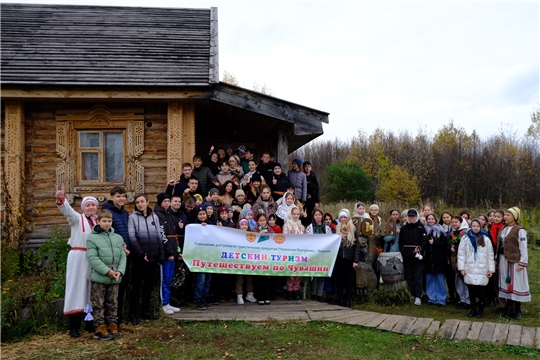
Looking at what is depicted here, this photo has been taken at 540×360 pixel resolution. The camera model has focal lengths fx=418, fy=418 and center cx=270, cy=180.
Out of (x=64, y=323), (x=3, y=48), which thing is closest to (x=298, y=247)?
(x=64, y=323)

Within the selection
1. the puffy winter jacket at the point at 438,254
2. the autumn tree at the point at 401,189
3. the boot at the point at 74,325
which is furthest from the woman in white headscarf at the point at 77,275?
the autumn tree at the point at 401,189

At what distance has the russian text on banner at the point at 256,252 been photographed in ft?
25.2

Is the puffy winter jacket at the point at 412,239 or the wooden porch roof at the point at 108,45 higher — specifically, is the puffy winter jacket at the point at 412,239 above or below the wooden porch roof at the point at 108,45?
below

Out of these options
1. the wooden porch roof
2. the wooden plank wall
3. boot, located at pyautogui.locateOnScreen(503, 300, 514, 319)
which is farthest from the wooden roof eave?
boot, located at pyautogui.locateOnScreen(503, 300, 514, 319)

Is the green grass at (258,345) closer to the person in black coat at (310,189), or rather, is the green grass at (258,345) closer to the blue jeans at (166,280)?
the blue jeans at (166,280)

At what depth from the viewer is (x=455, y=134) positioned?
39.6 metres

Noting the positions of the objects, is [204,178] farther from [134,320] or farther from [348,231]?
[134,320]

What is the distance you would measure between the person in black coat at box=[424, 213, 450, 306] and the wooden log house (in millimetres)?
3441

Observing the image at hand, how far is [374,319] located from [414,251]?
2.02 m

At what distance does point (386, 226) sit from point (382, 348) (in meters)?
3.73

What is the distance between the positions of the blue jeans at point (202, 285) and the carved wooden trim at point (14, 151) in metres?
4.74

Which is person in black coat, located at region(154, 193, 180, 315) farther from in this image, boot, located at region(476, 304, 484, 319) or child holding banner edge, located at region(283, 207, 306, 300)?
boot, located at region(476, 304, 484, 319)

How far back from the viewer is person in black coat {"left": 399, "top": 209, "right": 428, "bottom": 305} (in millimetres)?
8383

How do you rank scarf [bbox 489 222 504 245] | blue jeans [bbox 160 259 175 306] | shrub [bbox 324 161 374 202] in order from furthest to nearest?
shrub [bbox 324 161 374 202], scarf [bbox 489 222 504 245], blue jeans [bbox 160 259 175 306]
